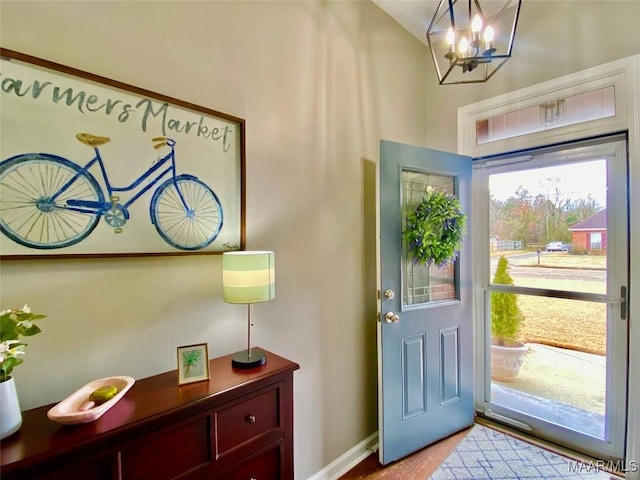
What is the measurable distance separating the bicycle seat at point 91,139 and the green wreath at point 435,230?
1.70 metres

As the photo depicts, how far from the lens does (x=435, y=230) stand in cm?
211

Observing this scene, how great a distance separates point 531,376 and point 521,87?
85.7 inches

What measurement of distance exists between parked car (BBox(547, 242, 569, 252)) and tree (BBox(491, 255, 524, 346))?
11.6 inches

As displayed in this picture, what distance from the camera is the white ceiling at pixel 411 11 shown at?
219 cm

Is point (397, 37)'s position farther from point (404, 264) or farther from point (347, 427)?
point (347, 427)

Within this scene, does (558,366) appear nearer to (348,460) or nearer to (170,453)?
(348,460)

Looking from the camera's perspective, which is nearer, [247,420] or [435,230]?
[247,420]

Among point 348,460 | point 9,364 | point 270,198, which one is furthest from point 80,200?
point 348,460

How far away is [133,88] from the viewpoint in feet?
3.77

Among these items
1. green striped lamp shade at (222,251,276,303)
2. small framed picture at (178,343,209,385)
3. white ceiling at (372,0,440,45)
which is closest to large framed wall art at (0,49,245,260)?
green striped lamp shade at (222,251,276,303)

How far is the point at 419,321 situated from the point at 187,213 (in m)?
1.63

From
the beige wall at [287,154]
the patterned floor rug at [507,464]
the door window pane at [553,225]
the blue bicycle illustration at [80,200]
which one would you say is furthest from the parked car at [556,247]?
the blue bicycle illustration at [80,200]

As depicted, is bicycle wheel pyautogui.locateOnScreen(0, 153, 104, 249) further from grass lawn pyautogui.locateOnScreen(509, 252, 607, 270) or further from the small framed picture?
grass lawn pyautogui.locateOnScreen(509, 252, 607, 270)

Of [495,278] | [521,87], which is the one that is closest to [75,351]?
[495,278]
